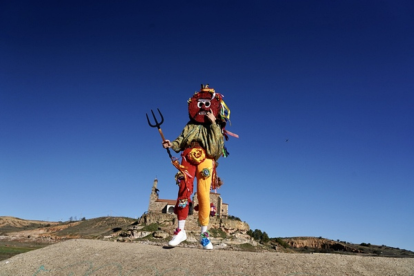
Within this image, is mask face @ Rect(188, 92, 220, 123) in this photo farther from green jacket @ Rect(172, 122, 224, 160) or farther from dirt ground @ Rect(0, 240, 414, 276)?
dirt ground @ Rect(0, 240, 414, 276)

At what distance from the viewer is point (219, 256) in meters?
5.86

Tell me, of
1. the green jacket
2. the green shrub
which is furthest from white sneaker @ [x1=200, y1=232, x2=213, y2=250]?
the green shrub

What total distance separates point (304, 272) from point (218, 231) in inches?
1437

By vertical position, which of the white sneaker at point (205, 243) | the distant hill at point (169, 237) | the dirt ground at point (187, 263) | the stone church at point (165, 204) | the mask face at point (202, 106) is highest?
the stone church at point (165, 204)

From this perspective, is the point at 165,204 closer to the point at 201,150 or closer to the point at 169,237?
the point at 169,237

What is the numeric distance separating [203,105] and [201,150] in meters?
1.40

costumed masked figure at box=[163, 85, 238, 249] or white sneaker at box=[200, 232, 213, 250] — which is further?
costumed masked figure at box=[163, 85, 238, 249]

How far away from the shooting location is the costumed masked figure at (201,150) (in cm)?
692

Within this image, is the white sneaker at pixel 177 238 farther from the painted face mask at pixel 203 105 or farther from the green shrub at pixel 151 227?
the green shrub at pixel 151 227

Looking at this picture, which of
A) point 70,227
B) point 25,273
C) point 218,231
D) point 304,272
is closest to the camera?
point 304,272

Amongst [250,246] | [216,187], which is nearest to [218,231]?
[250,246]

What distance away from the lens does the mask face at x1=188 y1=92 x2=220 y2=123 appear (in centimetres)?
779

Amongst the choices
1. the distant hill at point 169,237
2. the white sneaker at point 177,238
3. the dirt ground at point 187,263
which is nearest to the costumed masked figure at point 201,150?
the white sneaker at point 177,238

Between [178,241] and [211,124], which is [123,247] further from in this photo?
[211,124]
